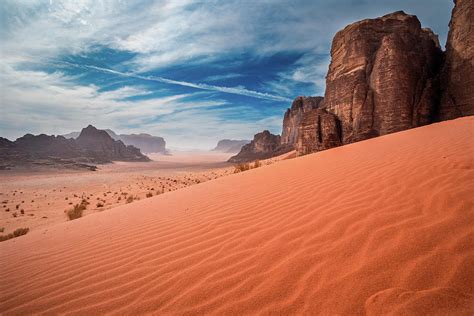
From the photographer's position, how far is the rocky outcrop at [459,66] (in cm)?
1245

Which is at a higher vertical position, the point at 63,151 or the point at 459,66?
the point at 459,66

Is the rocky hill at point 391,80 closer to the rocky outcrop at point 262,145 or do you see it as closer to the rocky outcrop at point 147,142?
the rocky outcrop at point 262,145

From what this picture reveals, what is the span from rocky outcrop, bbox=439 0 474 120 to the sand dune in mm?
13277

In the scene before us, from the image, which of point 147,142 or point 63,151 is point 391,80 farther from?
point 147,142

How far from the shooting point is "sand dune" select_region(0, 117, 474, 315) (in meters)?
1.61

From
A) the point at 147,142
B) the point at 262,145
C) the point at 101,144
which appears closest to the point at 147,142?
the point at 147,142

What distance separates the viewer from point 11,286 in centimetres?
259

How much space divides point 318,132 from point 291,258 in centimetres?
1790

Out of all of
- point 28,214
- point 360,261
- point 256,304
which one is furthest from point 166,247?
point 28,214

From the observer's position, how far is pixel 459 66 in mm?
13055

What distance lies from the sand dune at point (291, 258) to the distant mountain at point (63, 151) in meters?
44.9

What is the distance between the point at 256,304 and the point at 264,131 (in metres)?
64.7

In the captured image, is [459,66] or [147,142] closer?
[459,66]

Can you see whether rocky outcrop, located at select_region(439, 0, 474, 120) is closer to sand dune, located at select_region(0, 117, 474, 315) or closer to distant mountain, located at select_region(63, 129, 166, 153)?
sand dune, located at select_region(0, 117, 474, 315)
